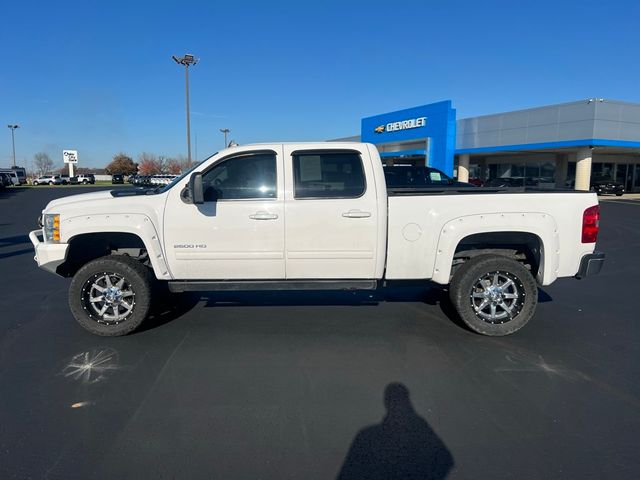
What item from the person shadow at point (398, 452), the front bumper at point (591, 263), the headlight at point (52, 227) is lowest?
the person shadow at point (398, 452)

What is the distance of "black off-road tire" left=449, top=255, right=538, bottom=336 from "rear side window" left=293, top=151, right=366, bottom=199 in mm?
1493

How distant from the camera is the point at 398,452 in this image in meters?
2.94

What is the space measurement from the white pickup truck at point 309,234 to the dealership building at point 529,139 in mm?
26716

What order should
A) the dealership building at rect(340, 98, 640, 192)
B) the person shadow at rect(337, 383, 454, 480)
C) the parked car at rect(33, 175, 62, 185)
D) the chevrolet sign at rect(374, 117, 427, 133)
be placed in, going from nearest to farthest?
the person shadow at rect(337, 383, 454, 480)
the dealership building at rect(340, 98, 640, 192)
the chevrolet sign at rect(374, 117, 427, 133)
the parked car at rect(33, 175, 62, 185)

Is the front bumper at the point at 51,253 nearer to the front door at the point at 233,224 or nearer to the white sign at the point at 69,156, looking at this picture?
the front door at the point at 233,224

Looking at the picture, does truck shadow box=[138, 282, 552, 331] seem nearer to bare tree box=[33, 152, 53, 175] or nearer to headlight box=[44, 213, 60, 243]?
headlight box=[44, 213, 60, 243]

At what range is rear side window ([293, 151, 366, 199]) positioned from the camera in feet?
16.1

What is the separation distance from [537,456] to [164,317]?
4315 millimetres

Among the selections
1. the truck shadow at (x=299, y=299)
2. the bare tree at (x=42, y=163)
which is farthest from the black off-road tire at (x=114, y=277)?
the bare tree at (x=42, y=163)

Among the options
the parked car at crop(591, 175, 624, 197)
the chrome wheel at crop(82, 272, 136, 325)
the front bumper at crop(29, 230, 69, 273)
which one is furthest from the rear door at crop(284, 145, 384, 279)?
the parked car at crop(591, 175, 624, 197)

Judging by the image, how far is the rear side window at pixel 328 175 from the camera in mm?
4902

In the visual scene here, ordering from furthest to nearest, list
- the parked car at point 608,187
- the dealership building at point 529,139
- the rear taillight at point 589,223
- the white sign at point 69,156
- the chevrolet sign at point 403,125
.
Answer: the white sign at point 69,156, the parked car at point 608,187, the chevrolet sign at point 403,125, the dealership building at point 529,139, the rear taillight at point 589,223

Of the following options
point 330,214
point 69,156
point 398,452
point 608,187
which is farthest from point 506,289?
point 69,156

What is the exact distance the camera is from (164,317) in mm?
5629
